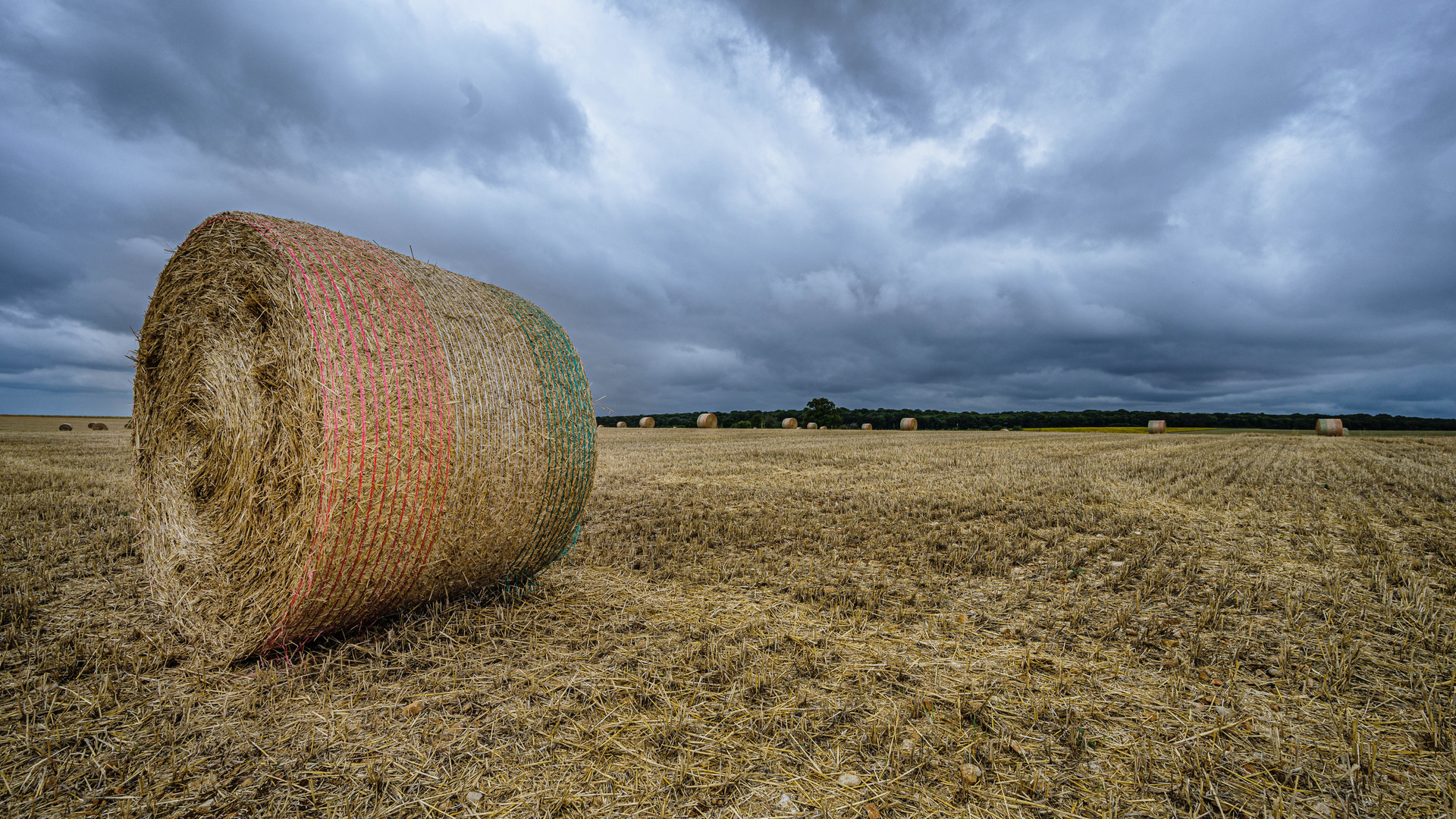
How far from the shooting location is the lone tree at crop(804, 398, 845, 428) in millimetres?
52584

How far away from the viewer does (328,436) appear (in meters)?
3.34

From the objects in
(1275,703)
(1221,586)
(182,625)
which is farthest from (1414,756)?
(182,625)

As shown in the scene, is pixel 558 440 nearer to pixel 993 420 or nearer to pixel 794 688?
pixel 794 688

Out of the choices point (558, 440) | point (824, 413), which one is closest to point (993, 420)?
point (824, 413)

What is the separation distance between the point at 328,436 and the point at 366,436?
0.18 meters

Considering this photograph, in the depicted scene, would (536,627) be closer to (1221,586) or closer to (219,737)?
(219,737)

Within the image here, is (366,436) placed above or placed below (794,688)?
above

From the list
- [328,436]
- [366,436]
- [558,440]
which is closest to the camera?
[328,436]

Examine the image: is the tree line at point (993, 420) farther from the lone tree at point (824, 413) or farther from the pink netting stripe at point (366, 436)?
the pink netting stripe at point (366, 436)

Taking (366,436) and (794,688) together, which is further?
(366,436)

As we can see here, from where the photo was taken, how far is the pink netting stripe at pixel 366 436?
340cm

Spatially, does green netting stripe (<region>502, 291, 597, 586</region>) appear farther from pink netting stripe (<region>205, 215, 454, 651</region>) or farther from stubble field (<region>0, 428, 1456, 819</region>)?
pink netting stripe (<region>205, 215, 454, 651</region>)

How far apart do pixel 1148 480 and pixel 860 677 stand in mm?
10104

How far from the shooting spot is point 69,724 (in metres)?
2.82
